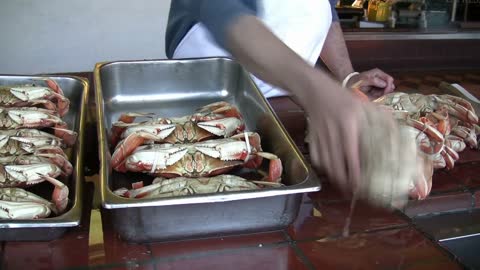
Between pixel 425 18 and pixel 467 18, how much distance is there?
422 mm

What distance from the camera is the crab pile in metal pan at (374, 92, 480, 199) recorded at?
1.52 meters

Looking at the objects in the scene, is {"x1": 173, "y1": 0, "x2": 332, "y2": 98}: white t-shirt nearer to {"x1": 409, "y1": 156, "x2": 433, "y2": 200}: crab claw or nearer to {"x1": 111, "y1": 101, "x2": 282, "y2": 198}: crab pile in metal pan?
{"x1": 111, "y1": 101, "x2": 282, "y2": 198}: crab pile in metal pan

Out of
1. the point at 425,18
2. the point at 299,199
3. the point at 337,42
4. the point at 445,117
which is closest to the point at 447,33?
the point at 425,18

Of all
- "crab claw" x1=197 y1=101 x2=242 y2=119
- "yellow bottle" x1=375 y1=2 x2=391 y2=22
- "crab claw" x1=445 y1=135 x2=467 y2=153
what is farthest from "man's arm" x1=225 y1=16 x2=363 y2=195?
"yellow bottle" x1=375 y1=2 x2=391 y2=22

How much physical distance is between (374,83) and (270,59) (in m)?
1.08

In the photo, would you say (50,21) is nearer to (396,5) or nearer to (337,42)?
(337,42)

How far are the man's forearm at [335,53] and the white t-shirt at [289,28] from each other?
178mm

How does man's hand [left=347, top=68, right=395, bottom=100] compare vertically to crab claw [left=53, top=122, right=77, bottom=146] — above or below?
above

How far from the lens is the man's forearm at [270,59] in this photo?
0.90 meters

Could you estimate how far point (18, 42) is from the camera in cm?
349

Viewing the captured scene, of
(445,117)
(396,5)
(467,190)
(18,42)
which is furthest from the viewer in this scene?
(396,5)

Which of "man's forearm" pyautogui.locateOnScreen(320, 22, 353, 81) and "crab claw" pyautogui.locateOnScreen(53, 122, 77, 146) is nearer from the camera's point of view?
"crab claw" pyautogui.locateOnScreen(53, 122, 77, 146)

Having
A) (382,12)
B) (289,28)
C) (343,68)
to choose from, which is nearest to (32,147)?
(289,28)

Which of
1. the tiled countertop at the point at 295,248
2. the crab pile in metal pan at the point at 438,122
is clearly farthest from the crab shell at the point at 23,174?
the crab pile in metal pan at the point at 438,122
